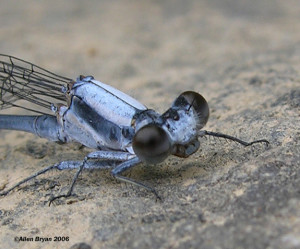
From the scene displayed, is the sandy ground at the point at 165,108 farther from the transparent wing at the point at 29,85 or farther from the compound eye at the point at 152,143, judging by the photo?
the transparent wing at the point at 29,85

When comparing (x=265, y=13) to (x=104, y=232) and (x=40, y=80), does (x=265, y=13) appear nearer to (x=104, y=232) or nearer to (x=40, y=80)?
(x=40, y=80)

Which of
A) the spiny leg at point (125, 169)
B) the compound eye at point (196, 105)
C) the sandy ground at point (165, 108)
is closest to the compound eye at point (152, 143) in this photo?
the spiny leg at point (125, 169)

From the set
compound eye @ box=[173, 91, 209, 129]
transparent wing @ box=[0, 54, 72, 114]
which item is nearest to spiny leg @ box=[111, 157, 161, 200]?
compound eye @ box=[173, 91, 209, 129]

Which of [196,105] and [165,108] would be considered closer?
[196,105]

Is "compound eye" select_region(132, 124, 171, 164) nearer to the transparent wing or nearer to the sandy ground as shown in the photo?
the sandy ground

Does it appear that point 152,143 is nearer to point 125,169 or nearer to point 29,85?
point 125,169

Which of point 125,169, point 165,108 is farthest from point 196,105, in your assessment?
point 165,108

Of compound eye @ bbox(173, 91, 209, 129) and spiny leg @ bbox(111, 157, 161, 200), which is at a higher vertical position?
compound eye @ bbox(173, 91, 209, 129)
